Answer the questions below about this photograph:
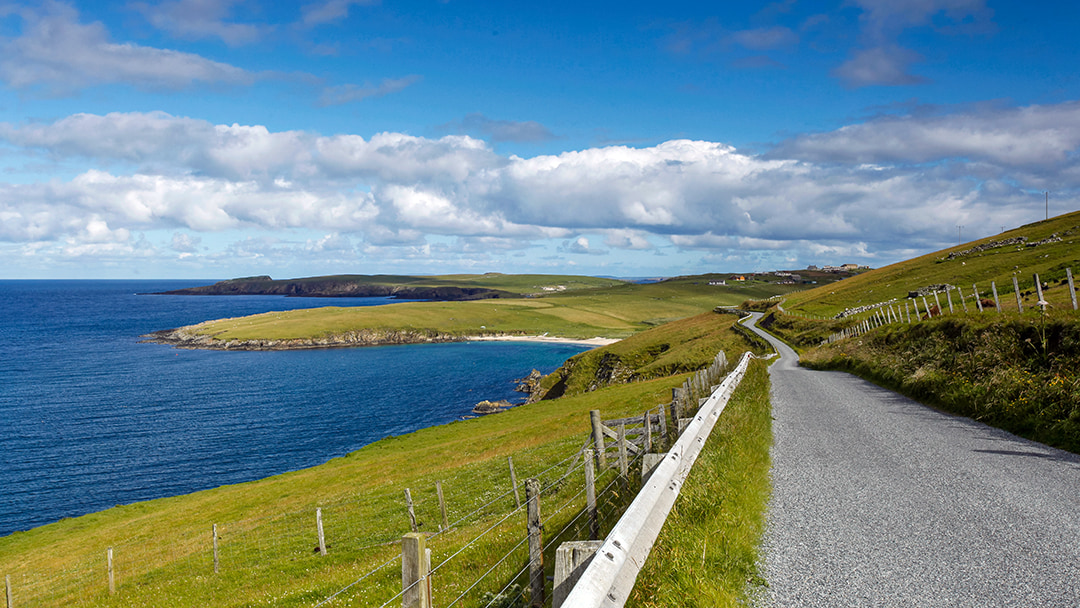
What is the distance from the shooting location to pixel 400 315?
181m

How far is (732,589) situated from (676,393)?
338 inches

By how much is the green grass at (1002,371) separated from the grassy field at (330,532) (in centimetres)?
650

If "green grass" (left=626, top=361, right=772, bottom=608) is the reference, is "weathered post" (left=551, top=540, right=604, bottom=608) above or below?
above

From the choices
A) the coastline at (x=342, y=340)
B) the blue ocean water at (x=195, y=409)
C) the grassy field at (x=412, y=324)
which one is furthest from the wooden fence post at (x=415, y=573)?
the grassy field at (x=412, y=324)

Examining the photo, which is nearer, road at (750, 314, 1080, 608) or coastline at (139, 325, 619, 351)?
road at (750, 314, 1080, 608)

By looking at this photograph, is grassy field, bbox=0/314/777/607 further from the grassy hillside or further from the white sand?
the white sand

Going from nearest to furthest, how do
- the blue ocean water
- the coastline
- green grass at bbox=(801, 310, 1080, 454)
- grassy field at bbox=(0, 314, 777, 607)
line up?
grassy field at bbox=(0, 314, 777, 607), green grass at bbox=(801, 310, 1080, 454), the blue ocean water, the coastline

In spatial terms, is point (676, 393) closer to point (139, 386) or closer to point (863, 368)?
point (863, 368)

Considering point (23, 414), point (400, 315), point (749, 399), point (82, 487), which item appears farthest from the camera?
point (400, 315)

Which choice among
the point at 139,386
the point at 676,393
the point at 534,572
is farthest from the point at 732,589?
the point at 139,386

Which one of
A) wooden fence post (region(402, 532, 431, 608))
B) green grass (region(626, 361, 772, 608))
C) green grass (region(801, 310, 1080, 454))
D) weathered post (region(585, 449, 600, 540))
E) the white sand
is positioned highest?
wooden fence post (region(402, 532, 431, 608))

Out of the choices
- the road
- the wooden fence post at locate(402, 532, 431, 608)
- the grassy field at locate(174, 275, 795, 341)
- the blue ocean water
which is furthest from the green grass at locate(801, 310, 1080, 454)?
the grassy field at locate(174, 275, 795, 341)

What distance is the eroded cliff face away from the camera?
15100 centimetres

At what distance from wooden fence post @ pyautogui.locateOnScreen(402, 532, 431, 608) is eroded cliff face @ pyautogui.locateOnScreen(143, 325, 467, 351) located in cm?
15934
